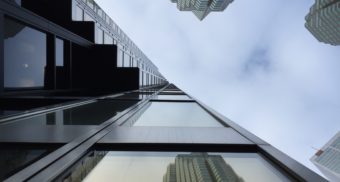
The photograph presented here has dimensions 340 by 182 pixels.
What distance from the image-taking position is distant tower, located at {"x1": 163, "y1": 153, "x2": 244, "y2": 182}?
4.29 meters

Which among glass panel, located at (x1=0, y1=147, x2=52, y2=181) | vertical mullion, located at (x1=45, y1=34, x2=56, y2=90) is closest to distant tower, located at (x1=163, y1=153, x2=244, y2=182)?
glass panel, located at (x1=0, y1=147, x2=52, y2=181)

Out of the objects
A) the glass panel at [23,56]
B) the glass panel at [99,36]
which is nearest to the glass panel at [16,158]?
the glass panel at [23,56]

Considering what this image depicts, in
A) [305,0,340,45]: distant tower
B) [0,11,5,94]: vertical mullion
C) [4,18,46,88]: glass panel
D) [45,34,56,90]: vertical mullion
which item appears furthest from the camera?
[305,0,340,45]: distant tower

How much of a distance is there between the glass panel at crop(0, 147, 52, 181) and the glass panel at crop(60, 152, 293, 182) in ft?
2.06

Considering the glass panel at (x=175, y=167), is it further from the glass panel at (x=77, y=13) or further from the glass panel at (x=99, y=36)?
the glass panel at (x=99, y=36)

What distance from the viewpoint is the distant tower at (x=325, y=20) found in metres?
109

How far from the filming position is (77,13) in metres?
16.1

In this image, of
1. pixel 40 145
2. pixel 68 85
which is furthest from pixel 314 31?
pixel 40 145

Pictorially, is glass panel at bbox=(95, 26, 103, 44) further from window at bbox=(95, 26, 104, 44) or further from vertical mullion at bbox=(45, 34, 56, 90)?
vertical mullion at bbox=(45, 34, 56, 90)

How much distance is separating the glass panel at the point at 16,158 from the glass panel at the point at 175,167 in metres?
0.63

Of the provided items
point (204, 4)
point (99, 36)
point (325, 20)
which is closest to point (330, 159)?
point (325, 20)

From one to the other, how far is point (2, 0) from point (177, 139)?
7.56 meters

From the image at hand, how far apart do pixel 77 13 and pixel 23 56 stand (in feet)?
18.8

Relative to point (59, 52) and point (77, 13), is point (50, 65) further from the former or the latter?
point (77, 13)
